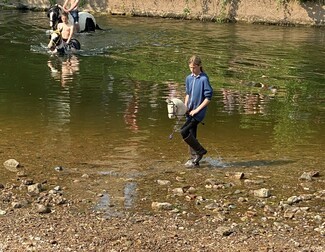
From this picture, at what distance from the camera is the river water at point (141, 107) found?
31.5ft

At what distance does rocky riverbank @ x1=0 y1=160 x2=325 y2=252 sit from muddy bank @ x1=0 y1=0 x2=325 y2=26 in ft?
76.4

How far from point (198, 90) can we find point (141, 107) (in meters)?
4.23

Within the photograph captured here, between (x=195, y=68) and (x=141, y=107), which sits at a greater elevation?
(x=195, y=68)

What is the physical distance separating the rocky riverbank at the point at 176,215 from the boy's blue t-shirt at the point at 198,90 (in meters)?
0.91

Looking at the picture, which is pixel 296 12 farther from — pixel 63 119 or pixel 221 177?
pixel 221 177

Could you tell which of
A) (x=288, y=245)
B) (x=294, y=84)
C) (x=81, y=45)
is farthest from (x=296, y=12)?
(x=288, y=245)

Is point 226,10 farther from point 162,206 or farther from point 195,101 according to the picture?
point 162,206

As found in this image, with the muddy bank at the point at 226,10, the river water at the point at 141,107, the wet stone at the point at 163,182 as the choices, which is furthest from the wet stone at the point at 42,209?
the muddy bank at the point at 226,10

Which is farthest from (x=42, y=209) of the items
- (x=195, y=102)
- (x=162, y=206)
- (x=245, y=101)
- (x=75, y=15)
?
(x=75, y=15)

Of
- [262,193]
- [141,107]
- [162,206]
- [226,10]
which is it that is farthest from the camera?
[226,10]

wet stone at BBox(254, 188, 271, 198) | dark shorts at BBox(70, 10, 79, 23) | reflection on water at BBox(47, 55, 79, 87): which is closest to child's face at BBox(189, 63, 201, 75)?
wet stone at BBox(254, 188, 271, 198)

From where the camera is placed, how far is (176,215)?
7504 millimetres

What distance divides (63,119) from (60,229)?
214 inches

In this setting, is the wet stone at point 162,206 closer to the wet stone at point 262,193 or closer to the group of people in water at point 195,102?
the wet stone at point 262,193
